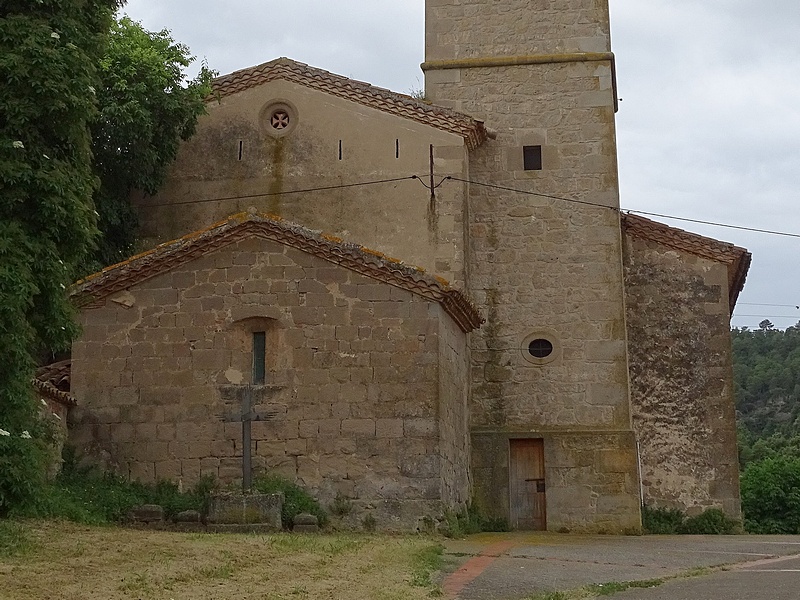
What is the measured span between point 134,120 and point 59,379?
16.3 ft

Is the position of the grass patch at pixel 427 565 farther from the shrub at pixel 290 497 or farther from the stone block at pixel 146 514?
the stone block at pixel 146 514

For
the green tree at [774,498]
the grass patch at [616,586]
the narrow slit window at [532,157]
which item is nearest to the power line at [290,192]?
the narrow slit window at [532,157]

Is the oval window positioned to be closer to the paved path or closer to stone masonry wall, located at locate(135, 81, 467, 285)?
stone masonry wall, located at locate(135, 81, 467, 285)

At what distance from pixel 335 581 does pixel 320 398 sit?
19.8 ft

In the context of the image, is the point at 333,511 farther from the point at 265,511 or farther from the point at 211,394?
the point at 211,394

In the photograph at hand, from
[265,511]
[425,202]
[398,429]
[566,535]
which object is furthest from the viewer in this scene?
[425,202]

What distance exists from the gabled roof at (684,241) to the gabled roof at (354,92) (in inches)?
136

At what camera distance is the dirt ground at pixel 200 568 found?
9.91 m

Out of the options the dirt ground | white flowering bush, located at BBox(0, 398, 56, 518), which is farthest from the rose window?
the dirt ground

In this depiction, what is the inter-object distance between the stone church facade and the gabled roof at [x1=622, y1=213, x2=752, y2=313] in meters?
0.04

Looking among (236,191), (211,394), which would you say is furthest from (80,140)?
(236,191)

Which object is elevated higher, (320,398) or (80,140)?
(80,140)

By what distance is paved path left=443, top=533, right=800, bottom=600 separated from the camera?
11.1 m

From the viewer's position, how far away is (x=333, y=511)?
1644cm
